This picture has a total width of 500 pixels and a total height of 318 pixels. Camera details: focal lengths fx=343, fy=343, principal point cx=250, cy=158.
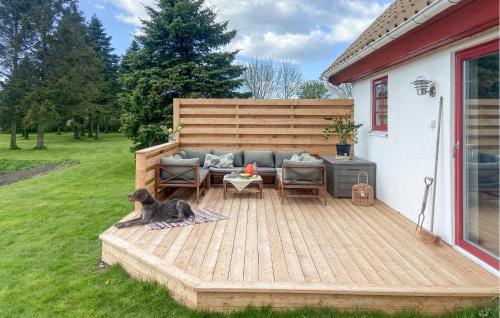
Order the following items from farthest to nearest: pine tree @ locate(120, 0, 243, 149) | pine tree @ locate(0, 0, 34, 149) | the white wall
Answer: pine tree @ locate(0, 0, 34, 149) → pine tree @ locate(120, 0, 243, 149) → the white wall

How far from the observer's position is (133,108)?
9.95 meters

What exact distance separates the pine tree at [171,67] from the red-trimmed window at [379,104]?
17.0 ft

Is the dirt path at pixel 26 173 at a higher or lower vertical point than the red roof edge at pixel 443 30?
lower

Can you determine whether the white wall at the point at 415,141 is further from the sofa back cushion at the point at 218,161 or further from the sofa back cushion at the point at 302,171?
the sofa back cushion at the point at 218,161

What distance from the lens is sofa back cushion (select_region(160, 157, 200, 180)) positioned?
5.50 metres

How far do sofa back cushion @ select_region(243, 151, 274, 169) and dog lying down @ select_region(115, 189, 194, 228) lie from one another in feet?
9.39

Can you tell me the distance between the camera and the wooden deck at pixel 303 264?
2.52 metres

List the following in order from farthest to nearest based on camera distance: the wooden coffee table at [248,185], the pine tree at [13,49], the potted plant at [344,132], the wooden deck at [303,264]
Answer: the pine tree at [13,49], the potted plant at [344,132], the wooden coffee table at [248,185], the wooden deck at [303,264]

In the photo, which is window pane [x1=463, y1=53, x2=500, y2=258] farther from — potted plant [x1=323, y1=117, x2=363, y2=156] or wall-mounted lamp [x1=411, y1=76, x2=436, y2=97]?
potted plant [x1=323, y1=117, x2=363, y2=156]

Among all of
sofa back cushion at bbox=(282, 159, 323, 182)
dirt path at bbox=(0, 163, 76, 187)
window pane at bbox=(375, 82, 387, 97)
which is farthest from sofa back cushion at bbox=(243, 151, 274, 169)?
dirt path at bbox=(0, 163, 76, 187)

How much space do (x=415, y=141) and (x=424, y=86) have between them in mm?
744

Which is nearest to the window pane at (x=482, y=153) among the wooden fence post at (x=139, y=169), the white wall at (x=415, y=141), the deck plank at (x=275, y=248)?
the white wall at (x=415, y=141)

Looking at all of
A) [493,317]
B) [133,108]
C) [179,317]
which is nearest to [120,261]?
[179,317]

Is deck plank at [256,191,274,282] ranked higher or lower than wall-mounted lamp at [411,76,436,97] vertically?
lower
